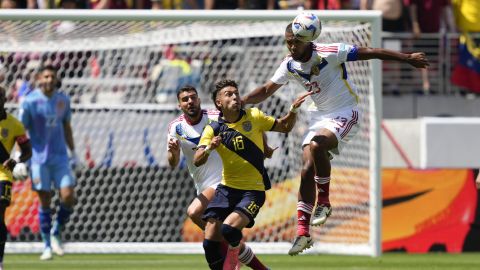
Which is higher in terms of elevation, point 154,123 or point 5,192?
point 5,192

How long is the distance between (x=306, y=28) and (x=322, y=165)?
1.32 meters

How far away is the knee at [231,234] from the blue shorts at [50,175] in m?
4.84

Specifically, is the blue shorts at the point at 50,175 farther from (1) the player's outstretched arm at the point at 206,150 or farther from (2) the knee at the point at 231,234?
(1) the player's outstretched arm at the point at 206,150

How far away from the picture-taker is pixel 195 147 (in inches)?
519

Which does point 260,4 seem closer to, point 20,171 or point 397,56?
point 20,171

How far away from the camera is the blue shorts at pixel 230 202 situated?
12547 millimetres

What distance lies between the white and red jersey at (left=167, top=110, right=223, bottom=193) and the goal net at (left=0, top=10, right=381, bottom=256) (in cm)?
308

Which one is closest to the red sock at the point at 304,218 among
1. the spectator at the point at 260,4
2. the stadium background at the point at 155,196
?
the stadium background at the point at 155,196

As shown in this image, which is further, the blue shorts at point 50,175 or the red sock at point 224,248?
the blue shorts at point 50,175

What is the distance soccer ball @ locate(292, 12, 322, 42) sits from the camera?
12.2 metres

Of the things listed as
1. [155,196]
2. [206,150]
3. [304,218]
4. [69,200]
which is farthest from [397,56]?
[155,196]

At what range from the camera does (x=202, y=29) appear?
17594 millimetres

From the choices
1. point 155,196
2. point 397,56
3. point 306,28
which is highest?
point 306,28

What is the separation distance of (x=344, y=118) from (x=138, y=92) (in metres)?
6.18
